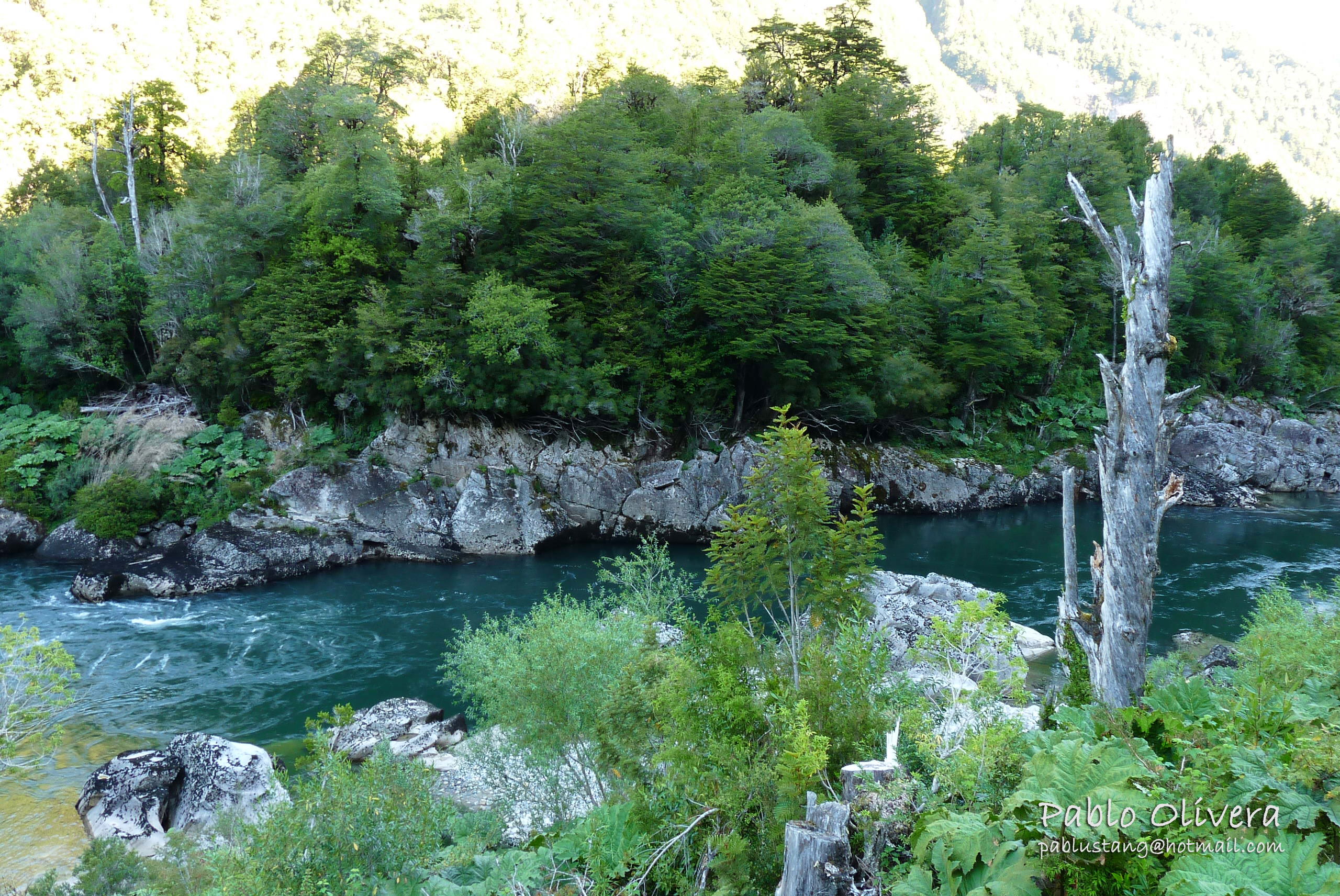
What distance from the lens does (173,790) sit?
1143 cm

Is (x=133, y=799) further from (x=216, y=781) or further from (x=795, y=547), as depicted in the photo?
(x=795, y=547)

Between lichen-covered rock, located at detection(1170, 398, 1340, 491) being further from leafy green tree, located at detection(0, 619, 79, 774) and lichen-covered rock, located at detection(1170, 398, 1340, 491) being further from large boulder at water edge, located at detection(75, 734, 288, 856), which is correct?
leafy green tree, located at detection(0, 619, 79, 774)

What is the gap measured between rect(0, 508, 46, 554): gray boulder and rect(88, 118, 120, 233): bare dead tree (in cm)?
1654

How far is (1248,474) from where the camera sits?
32438 millimetres

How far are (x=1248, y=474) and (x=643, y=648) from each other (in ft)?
116

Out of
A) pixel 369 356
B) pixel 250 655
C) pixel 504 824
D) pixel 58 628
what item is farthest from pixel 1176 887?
pixel 369 356

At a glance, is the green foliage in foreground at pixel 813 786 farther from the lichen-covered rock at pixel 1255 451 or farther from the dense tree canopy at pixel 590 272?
the lichen-covered rock at pixel 1255 451

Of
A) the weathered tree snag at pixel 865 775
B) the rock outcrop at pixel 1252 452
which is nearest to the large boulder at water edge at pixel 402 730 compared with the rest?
the weathered tree snag at pixel 865 775

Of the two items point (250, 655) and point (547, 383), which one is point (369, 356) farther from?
point (250, 655)

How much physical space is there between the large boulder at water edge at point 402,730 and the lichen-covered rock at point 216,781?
127 cm

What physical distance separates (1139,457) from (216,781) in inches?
530

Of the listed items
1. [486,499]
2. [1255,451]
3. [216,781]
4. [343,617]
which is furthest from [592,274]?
[1255,451]

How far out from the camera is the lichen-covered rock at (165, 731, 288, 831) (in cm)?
1086

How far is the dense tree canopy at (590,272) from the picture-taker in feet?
86.8
